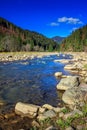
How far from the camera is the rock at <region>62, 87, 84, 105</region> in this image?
12.4 meters

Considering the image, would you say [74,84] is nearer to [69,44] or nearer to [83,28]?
[69,44]

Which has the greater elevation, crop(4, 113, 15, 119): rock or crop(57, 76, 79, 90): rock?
crop(57, 76, 79, 90): rock

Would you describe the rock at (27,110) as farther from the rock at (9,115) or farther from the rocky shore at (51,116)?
the rock at (9,115)

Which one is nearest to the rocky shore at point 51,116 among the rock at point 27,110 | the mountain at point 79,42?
the rock at point 27,110

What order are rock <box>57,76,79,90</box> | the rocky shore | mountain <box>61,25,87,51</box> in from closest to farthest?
the rocky shore, rock <box>57,76,79,90</box>, mountain <box>61,25,87,51</box>

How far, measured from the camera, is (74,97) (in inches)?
506

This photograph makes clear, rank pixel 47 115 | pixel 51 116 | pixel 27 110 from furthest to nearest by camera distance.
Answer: pixel 27 110 → pixel 47 115 → pixel 51 116

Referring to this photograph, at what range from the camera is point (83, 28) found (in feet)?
484

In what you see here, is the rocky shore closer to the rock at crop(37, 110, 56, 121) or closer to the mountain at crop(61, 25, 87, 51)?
the rock at crop(37, 110, 56, 121)

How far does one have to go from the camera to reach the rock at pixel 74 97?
12.4 m

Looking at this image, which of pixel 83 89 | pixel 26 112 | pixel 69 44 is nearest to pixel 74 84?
pixel 83 89

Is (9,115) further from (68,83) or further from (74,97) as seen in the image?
(68,83)

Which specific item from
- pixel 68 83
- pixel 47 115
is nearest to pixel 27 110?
pixel 47 115

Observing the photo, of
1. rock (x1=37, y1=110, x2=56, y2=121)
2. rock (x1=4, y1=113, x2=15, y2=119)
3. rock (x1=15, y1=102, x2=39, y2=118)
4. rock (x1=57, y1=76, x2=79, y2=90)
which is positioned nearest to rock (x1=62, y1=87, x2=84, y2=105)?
rock (x1=37, y1=110, x2=56, y2=121)
